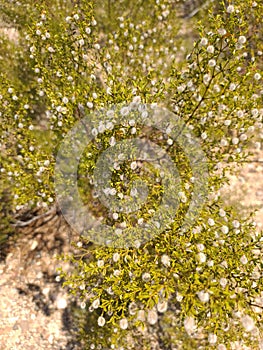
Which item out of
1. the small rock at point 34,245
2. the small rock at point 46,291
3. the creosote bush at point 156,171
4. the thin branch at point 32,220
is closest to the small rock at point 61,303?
the small rock at point 46,291

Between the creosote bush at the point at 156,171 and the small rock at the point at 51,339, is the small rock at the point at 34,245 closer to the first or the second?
the creosote bush at the point at 156,171

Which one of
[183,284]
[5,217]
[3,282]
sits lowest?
[183,284]

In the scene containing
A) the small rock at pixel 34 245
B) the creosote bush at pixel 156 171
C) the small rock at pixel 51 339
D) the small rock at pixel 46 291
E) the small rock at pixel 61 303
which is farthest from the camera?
the small rock at pixel 34 245

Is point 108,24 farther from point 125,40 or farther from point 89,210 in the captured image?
point 89,210

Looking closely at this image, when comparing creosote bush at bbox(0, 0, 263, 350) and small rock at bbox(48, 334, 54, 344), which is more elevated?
creosote bush at bbox(0, 0, 263, 350)

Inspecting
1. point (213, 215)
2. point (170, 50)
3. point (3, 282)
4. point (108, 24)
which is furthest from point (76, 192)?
point (108, 24)

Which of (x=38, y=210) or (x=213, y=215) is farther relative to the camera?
(x=38, y=210)

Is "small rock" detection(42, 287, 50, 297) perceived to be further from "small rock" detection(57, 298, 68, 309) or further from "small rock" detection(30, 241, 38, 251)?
"small rock" detection(30, 241, 38, 251)

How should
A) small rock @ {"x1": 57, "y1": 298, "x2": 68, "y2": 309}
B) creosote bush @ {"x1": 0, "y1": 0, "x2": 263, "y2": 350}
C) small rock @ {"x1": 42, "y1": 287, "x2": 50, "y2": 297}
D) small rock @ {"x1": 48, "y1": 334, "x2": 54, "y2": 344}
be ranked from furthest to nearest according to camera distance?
small rock @ {"x1": 42, "y1": 287, "x2": 50, "y2": 297}
small rock @ {"x1": 57, "y1": 298, "x2": 68, "y2": 309}
small rock @ {"x1": 48, "y1": 334, "x2": 54, "y2": 344}
creosote bush @ {"x1": 0, "y1": 0, "x2": 263, "y2": 350}

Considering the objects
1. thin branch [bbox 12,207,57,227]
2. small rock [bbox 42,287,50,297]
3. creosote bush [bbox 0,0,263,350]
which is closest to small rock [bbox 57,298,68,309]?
small rock [bbox 42,287,50,297]
